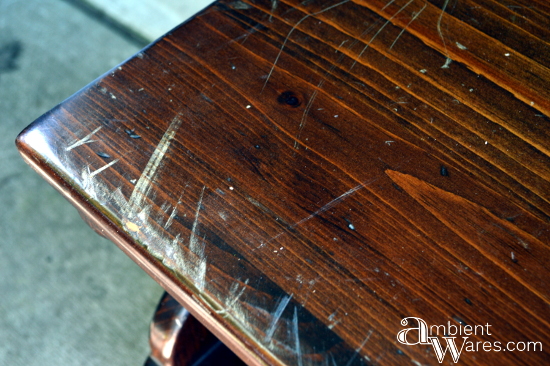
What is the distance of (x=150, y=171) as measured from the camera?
341mm

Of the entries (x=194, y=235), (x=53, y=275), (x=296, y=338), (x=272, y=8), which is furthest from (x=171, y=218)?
(x=53, y=275)

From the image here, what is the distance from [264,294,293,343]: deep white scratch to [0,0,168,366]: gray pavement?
2.34 feet

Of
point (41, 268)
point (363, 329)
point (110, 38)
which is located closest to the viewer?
point (363, 329)

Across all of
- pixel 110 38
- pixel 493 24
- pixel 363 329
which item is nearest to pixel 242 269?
pixel 363 329

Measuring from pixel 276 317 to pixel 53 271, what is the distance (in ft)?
2.83

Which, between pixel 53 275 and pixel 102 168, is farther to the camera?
pixel 53 275

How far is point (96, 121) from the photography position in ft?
1.19

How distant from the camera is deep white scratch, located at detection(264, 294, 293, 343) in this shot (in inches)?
11.4

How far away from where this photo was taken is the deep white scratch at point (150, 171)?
1.08ft

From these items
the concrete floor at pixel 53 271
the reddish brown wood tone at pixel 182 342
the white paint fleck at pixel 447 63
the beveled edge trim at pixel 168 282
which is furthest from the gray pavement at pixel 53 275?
the white paint fleck at pixel 447 63

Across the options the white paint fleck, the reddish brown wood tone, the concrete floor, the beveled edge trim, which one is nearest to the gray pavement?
the concrete floor

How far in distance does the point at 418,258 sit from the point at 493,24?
270mm

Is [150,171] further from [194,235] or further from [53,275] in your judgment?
[53,275]

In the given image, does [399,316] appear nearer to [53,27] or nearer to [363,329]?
[363,329]
